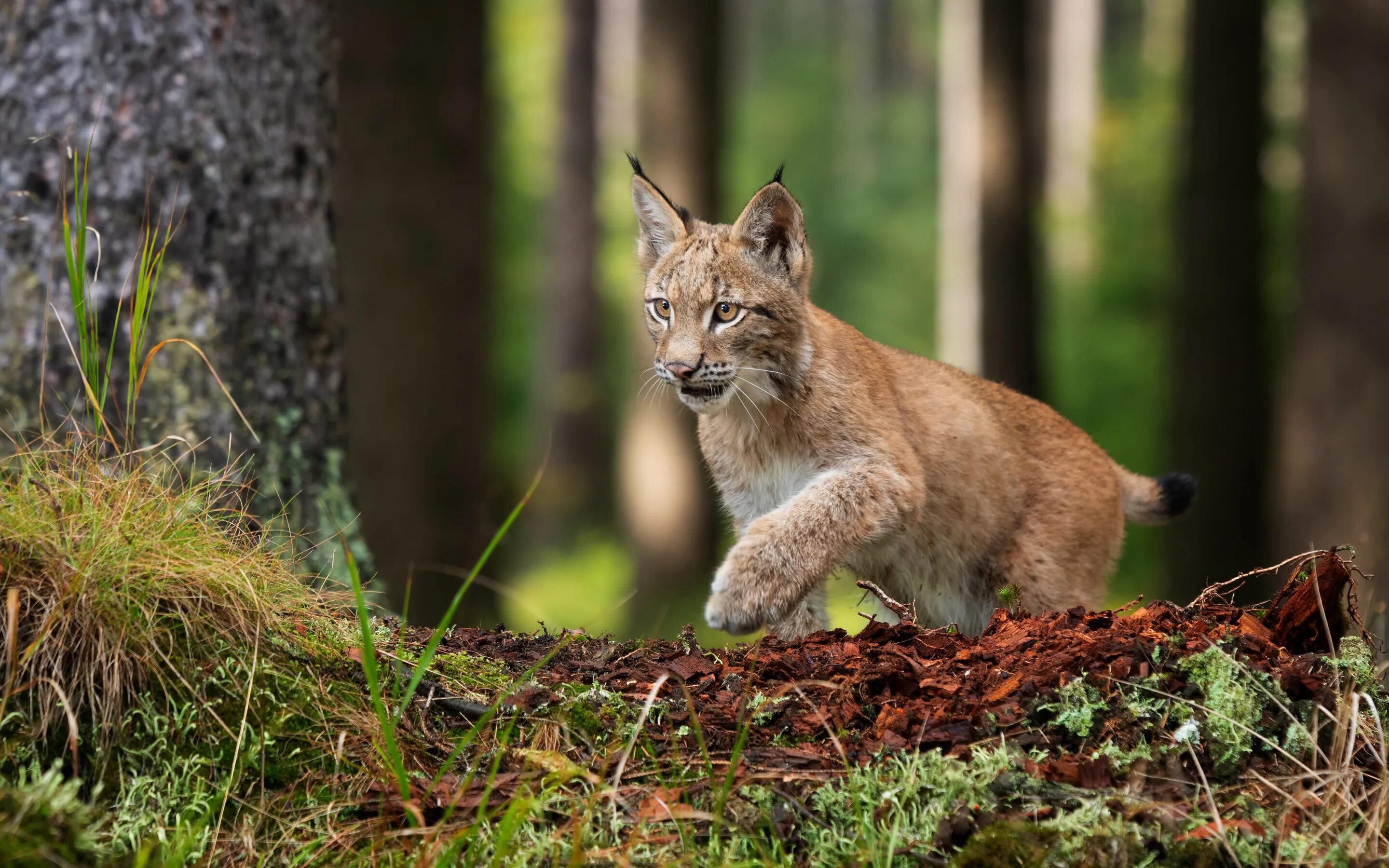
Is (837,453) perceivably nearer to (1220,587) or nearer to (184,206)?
(1220,587)

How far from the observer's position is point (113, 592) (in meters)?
2.84

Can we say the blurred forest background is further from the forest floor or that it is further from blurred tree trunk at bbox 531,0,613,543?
the forest floor

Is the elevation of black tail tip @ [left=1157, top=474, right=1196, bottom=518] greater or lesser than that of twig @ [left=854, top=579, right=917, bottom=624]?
lesser

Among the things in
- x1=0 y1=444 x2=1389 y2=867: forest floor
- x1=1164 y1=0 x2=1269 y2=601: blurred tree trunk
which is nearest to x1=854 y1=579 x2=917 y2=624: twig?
x1=0 y1=444 x2=1389 y2=867: forest floor

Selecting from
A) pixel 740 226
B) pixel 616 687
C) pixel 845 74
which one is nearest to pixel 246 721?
→ pixel 616 687

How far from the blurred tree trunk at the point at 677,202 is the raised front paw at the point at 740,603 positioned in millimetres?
6295

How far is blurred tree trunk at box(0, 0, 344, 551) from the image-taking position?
13.7 feet

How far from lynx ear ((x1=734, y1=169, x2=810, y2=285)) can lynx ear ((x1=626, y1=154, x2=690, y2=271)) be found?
0.30 meters

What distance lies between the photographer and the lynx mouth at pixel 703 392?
174 inches

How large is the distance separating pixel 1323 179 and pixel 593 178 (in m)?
12.0

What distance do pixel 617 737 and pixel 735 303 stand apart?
204 centimetres

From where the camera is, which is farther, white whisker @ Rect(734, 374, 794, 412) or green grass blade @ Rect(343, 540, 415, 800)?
white whisker @ Rect(734, 374, 794, 412)

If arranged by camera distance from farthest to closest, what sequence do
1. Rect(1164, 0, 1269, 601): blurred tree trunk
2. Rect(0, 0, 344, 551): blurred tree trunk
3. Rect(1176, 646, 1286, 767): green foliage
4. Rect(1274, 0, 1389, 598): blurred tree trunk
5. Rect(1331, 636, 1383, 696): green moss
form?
1. Rect(1164, 0, 1269, 601): blurred tree trunk
2. Rect(1274, 0, 1389, 598): blurred tree trunk
3. Rect(0, 0, 344, 551): blurred tree trunk
4. Rect(1331, 636, 1383, 696): green moss
5. Rect(1176, 646, 1286, 767): green foliage

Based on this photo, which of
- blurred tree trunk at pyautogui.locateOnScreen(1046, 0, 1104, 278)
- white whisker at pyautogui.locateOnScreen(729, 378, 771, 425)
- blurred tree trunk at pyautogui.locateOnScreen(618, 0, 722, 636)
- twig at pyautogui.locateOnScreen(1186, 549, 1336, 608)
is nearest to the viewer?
twig at pyautogui.locateOnScreen(1186, 549, 1336, 608)
